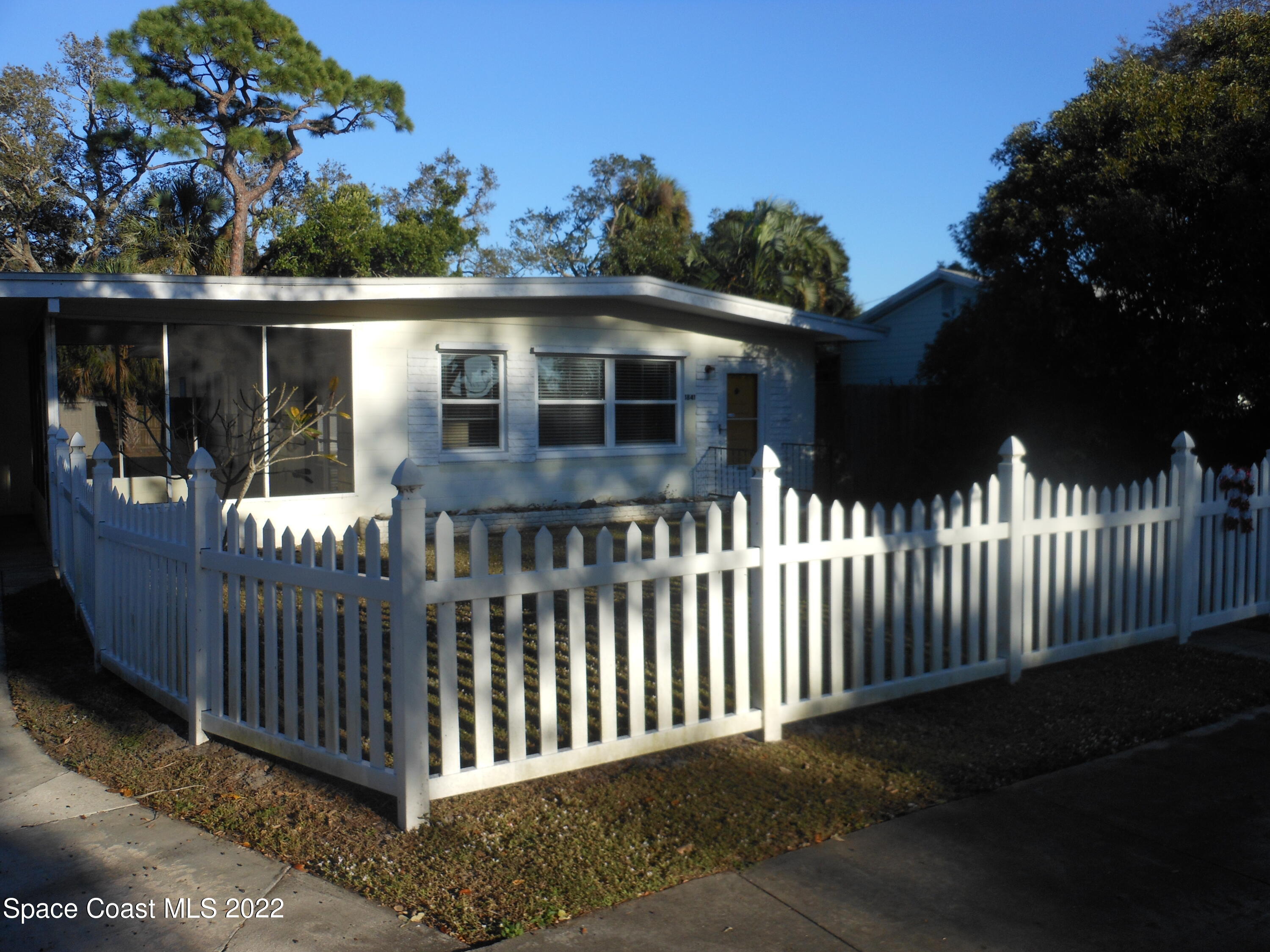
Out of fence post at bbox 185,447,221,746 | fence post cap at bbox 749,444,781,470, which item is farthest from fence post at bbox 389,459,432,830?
fence post cap at bbox 749,444,781,470

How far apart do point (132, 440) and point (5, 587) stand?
337cm

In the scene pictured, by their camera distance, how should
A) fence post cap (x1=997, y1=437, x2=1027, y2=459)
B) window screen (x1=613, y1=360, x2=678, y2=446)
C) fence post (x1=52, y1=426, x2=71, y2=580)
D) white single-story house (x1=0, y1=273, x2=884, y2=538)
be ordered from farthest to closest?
window screen (x1=613, y1=360, x2=678, y2=446), white single-story house (x1=0, y1=273, x2=884, y2=538), fence post (x1=52, y1=426, x2=71, y2=580), fence post cap (x1=997, y1=437, x2=1027, y2=459)

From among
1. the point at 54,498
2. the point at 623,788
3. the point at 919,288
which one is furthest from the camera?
the point at 919,288

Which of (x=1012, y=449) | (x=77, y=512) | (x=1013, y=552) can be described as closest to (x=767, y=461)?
(x=1012, y=449)

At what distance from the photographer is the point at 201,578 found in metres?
4.75

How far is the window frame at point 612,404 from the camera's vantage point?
13875 mm

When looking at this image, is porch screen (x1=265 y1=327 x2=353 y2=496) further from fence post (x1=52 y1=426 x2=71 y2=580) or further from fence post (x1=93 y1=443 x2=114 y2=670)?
fence post (x1=93 y1=443 x2=114 y2=670)

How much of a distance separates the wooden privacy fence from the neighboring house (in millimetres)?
13407

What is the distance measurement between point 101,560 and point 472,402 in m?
7.61

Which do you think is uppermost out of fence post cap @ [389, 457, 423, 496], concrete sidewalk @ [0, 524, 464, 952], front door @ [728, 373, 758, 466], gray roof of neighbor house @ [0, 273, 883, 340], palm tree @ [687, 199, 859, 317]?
palm tree @ [687, 199, 859, 317]

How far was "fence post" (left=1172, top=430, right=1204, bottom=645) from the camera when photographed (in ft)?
22.3

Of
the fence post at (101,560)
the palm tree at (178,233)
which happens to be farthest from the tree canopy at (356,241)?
the fence post at (101,560)

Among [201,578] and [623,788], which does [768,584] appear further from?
[201,578]

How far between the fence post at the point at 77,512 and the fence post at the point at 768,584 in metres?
4.66
